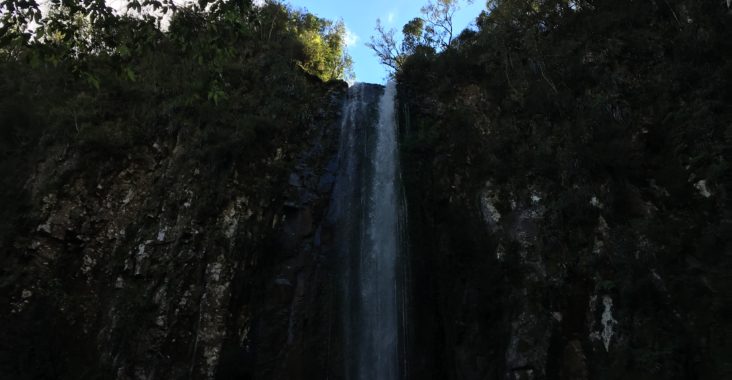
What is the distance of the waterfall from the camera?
1105 centimetres

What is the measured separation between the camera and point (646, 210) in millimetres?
9156

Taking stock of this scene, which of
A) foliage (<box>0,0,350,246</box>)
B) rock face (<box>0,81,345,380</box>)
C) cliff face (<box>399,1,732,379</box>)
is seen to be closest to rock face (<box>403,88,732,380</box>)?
cliff face (<box>399,1,732,379</box>)

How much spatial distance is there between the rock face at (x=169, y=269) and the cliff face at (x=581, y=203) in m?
2.90

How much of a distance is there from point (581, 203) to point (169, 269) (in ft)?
30.3

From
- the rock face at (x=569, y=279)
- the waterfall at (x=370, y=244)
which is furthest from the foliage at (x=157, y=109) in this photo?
the rock face at (x=569, y=279)

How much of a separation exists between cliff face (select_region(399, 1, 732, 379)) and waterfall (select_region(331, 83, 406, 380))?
1.68 ft

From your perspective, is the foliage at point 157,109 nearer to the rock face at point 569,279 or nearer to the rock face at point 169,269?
the rock face at point 169,269

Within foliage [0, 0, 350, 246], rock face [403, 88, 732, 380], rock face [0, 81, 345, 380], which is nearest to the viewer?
rock face [403, 88, 732, 380]

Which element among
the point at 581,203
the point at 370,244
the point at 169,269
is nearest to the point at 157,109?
the point at 169,269

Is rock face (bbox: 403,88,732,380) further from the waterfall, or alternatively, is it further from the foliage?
the foliage

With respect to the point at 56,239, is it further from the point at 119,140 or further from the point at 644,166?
the point at 644,166

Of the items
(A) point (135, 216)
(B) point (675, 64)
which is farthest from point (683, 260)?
(A) point (135, 216)

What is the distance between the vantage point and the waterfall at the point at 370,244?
11.0 meters

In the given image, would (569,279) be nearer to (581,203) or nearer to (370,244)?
(581,203)
